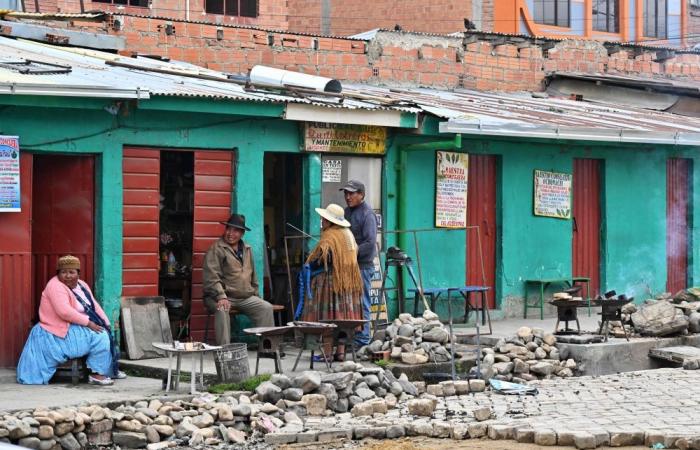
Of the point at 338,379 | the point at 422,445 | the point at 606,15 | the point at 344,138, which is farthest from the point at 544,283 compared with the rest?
the point at 606,15

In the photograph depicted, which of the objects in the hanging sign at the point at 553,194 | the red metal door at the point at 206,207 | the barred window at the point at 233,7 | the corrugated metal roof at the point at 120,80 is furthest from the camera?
the barred window at the point at 233,7

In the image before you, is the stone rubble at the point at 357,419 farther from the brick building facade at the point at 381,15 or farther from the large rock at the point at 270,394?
the brick building facade at the point at 381,15

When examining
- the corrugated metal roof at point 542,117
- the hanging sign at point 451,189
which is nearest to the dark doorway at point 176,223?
the corrugated metal roof at point 542,117

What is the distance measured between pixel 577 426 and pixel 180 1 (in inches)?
555

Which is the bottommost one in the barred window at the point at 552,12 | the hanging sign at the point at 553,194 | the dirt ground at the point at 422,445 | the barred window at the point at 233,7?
the dirt ground at the point at 422,445

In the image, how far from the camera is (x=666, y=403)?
11.5 metres

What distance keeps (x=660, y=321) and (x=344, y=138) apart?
423 cm

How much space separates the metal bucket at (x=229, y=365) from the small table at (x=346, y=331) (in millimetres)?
1219

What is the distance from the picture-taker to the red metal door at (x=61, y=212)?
13.2 meters

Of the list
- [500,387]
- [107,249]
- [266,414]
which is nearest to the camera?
[266,414]

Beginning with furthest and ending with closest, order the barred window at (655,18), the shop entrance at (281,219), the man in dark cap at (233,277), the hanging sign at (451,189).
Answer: the barred window at (655,18) < the hanging sign at (451,189) < the shop entrance at (281,219) < the man in dark cap at (233,277)

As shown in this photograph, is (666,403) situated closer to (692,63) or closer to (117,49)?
(117,49)

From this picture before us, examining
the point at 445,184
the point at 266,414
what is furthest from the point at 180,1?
the point at 266,414

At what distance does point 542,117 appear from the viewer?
17.2 metres
